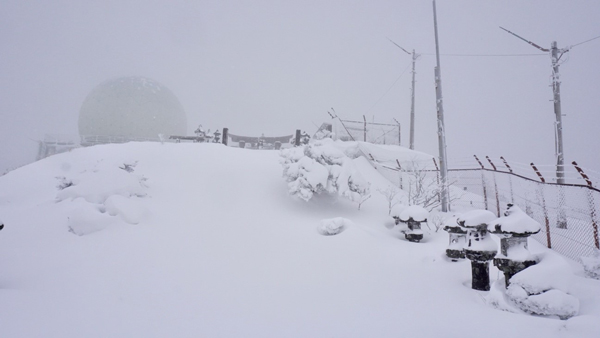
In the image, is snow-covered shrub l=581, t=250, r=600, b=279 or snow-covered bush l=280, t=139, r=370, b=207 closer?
snow-covered shrub l=581, t=250, r=600, b=279

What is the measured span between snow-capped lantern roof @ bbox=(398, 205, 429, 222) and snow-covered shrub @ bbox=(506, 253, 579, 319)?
4.25 m

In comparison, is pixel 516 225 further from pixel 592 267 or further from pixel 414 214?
pixel 414 214

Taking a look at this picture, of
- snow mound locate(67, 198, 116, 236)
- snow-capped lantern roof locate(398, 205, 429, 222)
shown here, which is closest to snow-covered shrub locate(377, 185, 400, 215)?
snow-capped lantern roof locate(398, 205, 429, 222)

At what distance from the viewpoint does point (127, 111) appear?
30.6 metres

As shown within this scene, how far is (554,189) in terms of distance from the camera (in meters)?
7.20

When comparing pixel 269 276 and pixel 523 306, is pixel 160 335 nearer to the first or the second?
pixel 269 276

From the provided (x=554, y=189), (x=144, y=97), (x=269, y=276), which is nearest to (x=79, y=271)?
(x=269, y=276)

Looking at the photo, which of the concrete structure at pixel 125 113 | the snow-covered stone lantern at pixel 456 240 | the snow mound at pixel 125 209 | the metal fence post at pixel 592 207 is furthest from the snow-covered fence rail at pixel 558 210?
the concrete structure at pixel 125 113

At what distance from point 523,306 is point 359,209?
7.99 metres

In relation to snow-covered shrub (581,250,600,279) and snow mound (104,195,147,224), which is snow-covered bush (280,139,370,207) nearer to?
snow mound (104,195,147,224)

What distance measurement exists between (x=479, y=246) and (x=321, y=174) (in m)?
6.91

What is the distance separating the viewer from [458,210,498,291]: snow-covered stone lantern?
474cm

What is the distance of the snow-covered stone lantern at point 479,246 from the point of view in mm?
4742

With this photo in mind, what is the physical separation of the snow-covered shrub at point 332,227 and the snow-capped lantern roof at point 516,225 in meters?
4.33
